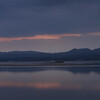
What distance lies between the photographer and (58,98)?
27.4 ft

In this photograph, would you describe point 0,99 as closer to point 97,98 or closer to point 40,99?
point 40,99

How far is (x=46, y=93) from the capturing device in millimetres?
9328

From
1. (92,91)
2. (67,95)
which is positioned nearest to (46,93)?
(67,95)

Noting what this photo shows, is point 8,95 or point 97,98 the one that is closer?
point 97,98

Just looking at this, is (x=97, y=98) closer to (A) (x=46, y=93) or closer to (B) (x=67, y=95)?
(B) (x=67, y=95)

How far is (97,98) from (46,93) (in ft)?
6.52

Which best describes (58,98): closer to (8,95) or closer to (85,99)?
(85,99)

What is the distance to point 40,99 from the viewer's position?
8.27 meters

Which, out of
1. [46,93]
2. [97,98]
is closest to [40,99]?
[46,93]

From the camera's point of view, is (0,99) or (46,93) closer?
(0,99)

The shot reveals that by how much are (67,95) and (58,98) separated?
0.65 metres

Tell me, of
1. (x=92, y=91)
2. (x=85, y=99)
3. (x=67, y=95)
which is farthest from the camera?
(x=92, y=91)

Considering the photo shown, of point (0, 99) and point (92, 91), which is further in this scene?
point (92, 91)

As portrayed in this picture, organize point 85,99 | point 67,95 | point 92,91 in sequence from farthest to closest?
point 92,91, point 67,95, point 85,99
